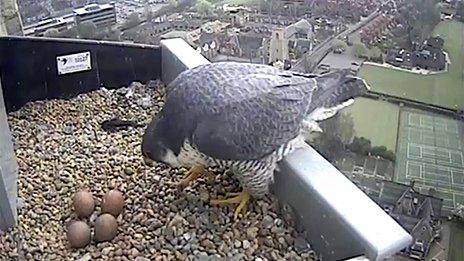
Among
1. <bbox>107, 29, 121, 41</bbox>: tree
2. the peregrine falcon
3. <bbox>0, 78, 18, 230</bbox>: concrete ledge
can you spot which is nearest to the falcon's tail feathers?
the peregrine falcon

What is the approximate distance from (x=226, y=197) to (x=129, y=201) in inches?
12.2

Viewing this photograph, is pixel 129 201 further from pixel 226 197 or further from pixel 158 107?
pixel 158 107

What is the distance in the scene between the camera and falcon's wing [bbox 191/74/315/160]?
155 cm

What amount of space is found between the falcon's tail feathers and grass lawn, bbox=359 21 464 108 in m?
0.24

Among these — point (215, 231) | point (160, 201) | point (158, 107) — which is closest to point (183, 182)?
point (160, 201)

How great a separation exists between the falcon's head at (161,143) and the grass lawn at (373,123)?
0.60m

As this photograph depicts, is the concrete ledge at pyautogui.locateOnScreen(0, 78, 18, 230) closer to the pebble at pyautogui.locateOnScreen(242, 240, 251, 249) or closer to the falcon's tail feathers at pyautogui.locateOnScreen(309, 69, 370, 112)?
the pebble at pyautogui.locateOnScreen(242, 240, 251, 249)

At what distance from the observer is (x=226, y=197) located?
1.84 metres

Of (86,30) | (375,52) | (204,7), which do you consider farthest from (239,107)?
(86,30)

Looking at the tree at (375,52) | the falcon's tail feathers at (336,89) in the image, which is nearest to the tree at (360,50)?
the tree at (375,52)

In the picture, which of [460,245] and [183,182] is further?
[183,182]

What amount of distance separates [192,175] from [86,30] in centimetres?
95

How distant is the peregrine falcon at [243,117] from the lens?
1.56 m

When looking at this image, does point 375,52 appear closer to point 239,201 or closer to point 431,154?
point 431,154
